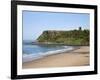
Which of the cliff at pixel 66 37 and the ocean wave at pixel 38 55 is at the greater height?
the cliff at pixel 66 37

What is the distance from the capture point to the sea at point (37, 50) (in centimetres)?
212

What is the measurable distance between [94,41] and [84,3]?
44 cm

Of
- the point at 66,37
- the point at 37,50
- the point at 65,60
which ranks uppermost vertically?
the point at 66,37

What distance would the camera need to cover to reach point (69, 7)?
2.24 m

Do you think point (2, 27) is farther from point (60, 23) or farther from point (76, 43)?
point (76, 43)

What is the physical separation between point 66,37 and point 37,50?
1.17 feet

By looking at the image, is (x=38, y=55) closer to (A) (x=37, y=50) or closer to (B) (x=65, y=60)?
(A) (x=37, y=50)

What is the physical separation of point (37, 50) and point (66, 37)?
357mm

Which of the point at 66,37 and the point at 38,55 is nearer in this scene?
the point at 38,55

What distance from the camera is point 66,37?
2.27m

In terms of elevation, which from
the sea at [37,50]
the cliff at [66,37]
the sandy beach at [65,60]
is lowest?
the sandy beach at [65,60]

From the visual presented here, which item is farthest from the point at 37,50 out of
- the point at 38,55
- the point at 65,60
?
the point at 65,60

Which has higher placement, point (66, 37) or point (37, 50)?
point (66, 37)

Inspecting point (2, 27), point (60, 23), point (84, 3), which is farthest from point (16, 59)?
point (84, 3)
